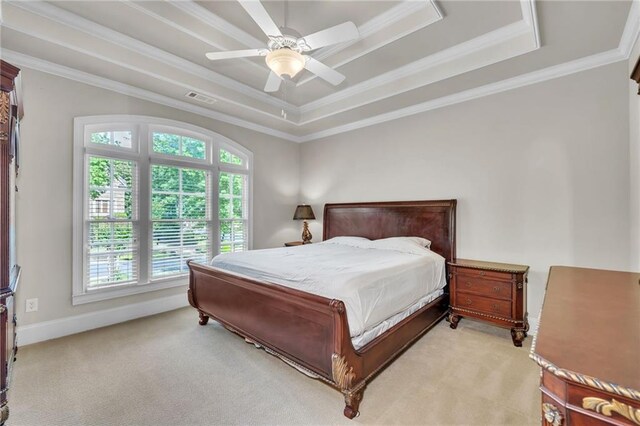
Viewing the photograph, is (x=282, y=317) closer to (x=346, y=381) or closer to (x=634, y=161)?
(x=346, y=381)

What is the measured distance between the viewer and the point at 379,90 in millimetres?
3951

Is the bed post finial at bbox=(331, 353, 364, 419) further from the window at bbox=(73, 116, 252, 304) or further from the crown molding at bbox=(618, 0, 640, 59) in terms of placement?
the crown molding at bbox=(618, 0, 640, 59)

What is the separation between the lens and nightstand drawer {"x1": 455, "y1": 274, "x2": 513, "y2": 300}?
9.89ft

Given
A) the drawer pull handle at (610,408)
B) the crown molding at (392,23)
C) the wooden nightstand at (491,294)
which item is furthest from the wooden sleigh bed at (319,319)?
the crown molding at (392,23)

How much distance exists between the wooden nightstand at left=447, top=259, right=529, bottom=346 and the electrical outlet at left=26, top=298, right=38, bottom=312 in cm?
451

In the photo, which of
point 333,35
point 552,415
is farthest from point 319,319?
point 333,35

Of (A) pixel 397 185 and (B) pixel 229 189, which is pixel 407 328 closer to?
(A) pixel 397 185

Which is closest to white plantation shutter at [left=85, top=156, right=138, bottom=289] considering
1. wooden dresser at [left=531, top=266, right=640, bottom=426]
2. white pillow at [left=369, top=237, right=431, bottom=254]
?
white pillow at [left=369, top=237, right=431, bottom=254]

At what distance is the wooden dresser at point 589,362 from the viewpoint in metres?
0.70

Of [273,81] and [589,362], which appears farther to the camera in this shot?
[273,81]

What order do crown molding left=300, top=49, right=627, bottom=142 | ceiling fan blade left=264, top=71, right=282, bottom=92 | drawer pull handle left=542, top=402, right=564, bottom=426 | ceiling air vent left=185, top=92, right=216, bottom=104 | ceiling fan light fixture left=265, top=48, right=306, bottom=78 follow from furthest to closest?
ceiling air vent left=185, top=92, right=216, bottom=104 → crown molding left=300, top=49, right=627, bottom=142 → ceiling fan blade left=264, top=71, right=282, bottom=92 → ceiling fan light fixture left=265, top=48, right=306, bottom=78 → drawer pull handle left=542, top=402, right=564, bottom=426

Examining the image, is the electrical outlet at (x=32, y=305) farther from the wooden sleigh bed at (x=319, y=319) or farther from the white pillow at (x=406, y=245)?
the white pillow at (x=406, y=245)

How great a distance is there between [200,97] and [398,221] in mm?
3276

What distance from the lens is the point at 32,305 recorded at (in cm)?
298
